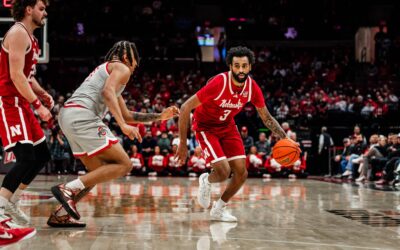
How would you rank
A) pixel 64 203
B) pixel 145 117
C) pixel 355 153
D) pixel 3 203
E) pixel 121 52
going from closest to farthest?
pixel 3 203, pixel 64 203, pixel 121 52, pixel 145 117, pixel 355 153

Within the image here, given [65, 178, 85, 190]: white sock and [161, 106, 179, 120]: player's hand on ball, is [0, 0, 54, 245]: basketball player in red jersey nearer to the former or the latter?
[65, 178, 85, 190]: white sock

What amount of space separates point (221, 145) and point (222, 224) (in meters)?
1.02

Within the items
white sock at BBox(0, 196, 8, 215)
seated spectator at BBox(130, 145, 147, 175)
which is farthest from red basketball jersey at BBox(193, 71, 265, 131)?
seated spectator at BBox(130, 145, 147, 175)

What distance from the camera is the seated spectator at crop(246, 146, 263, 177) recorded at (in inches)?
621

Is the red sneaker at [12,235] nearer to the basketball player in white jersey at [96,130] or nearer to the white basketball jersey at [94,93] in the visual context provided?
the basketball player in white jersey at [96,130]

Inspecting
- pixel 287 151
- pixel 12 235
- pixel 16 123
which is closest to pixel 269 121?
pixel 287 151

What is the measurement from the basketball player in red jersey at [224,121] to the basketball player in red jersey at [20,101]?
1.62 meters

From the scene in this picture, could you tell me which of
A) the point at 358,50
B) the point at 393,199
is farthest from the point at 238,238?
the point at 358,50

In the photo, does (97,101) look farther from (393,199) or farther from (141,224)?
(393,199)

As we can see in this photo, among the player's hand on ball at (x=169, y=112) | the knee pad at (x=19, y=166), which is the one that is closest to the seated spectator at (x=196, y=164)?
the player's hand on ball at (x=169, y=112)

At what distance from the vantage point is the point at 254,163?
1579cm

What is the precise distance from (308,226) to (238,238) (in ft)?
3.47

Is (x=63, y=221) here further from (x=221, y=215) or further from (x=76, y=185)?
(x=221, y=215)

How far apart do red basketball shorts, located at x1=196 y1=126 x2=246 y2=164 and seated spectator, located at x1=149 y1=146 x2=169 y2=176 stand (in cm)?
938
